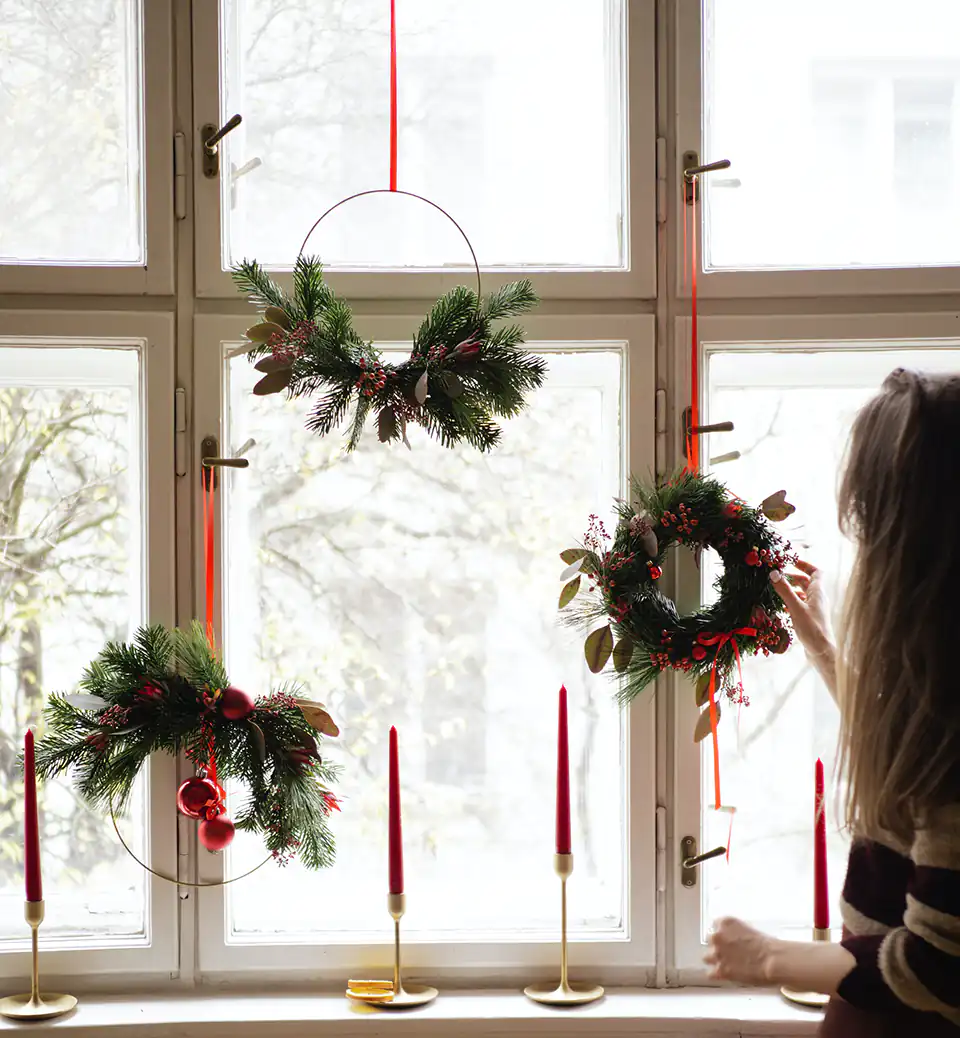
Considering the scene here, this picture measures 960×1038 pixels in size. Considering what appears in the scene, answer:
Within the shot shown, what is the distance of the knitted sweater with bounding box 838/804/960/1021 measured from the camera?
3.03ft

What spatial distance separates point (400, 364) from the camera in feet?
4.25

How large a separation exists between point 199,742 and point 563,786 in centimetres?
50

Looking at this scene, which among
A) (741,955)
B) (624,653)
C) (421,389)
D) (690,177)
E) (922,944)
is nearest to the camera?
(922,944)

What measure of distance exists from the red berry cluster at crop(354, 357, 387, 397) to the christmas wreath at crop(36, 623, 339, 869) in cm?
42

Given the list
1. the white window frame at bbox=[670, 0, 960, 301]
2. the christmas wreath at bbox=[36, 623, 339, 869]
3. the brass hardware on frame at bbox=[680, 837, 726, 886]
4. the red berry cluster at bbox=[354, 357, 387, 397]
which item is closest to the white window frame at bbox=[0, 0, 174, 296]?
the red berry cluster at bbox=[354, 357, 387, 397]

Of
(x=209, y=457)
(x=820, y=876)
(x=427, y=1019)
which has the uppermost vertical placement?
(x=209, y=457)

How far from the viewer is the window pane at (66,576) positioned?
146 cm

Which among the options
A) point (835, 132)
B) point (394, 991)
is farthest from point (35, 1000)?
point (835, 132)

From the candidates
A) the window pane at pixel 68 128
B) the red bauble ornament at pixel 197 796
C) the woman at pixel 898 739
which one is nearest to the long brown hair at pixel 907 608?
the woman at pixel 898 739

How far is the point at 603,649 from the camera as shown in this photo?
135 cm

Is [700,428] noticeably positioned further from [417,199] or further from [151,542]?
[151,542]

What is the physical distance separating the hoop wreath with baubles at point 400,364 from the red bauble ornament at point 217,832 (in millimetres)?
524

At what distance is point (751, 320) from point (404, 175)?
0.56 metres

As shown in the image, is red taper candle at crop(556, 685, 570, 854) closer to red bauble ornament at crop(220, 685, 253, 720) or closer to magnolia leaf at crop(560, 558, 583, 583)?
magnolia leaf at crop(560, 558, 583, 583)
